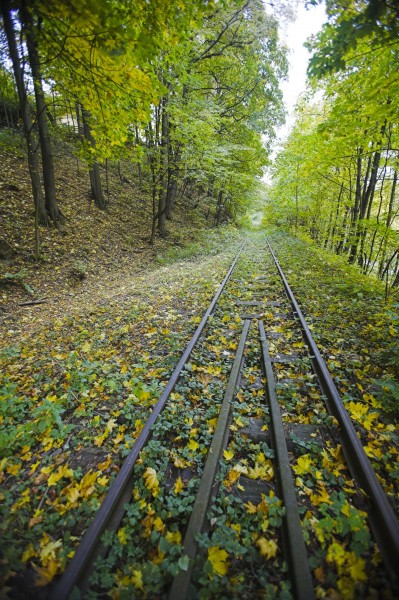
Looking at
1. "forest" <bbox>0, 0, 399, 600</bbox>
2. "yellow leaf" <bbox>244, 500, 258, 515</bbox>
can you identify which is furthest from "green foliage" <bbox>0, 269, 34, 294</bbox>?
"yellow leaf" <bbox>244, 500, 258, 515</bbox>

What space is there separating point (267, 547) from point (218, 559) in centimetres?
38

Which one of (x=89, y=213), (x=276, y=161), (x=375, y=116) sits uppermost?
(x=276, y=161)

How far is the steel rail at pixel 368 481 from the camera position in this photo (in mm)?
1988

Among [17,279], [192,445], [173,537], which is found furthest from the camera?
[17,279]

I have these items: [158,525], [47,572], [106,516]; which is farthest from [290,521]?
[47,572]

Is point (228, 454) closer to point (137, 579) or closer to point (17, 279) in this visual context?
point (137, 579)

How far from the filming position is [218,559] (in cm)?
200

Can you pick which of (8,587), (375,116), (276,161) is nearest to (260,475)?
(8,587)

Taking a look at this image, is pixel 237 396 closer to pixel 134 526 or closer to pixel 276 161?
pixel 134 526

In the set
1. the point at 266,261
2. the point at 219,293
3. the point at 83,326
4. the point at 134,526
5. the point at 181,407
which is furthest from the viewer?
the point at 266,261

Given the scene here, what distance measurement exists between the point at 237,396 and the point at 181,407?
742 millimetres

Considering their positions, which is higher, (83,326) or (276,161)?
(276,161)

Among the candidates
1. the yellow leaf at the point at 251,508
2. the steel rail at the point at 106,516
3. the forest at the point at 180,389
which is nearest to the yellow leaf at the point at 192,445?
the forest at the point at 180,389

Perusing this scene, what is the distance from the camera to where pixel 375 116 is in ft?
18.1
